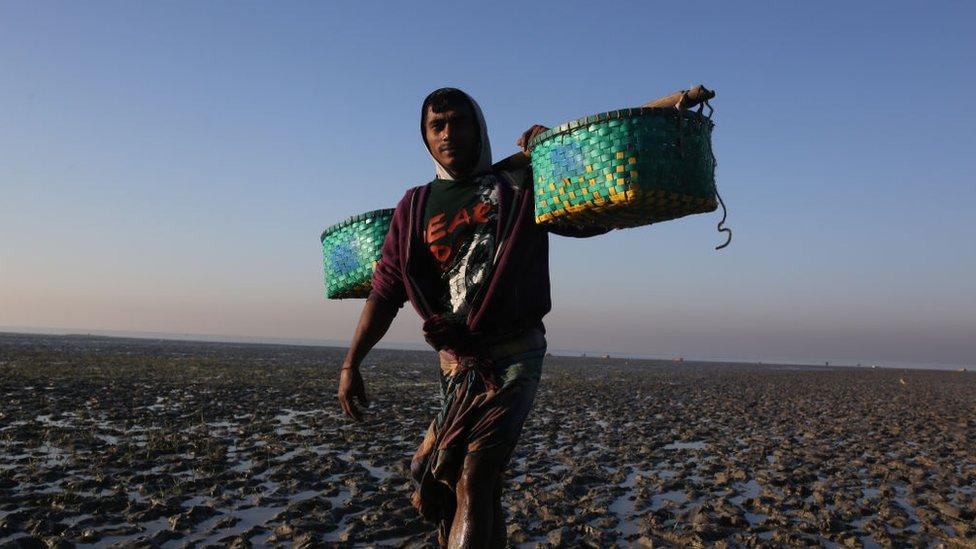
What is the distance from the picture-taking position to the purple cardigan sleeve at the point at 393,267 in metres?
3.52

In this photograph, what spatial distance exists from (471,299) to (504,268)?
0.24 meters

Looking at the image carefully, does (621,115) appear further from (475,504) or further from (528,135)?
(475,504)

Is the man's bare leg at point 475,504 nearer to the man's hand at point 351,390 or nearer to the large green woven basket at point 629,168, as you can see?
the man's hand at point 351,390

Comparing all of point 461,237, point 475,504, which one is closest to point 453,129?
point 461,237

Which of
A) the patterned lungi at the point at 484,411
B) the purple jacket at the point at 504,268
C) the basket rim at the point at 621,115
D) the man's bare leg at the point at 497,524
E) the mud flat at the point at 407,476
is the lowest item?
the mud flat at the point at 407,476

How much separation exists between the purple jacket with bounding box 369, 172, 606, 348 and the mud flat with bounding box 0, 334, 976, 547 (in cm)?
317

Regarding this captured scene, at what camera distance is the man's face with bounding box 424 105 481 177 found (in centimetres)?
337

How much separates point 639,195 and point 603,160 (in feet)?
0.75

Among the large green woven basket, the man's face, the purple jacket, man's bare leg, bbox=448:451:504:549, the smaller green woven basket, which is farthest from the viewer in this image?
the smaller green woven basket

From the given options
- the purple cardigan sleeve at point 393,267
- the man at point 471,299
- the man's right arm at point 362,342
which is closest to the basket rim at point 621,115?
the man at point 471,299

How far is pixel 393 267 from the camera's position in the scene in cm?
353

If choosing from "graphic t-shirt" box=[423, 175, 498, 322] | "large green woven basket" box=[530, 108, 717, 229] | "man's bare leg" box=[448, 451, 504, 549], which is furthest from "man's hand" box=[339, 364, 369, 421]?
"large green woven basket" box=[530, 108, 717, 229]

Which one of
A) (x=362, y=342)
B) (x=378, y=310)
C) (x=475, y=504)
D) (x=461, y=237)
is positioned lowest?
(x=475, y=504)

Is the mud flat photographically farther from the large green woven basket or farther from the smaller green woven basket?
the large green woven basket
